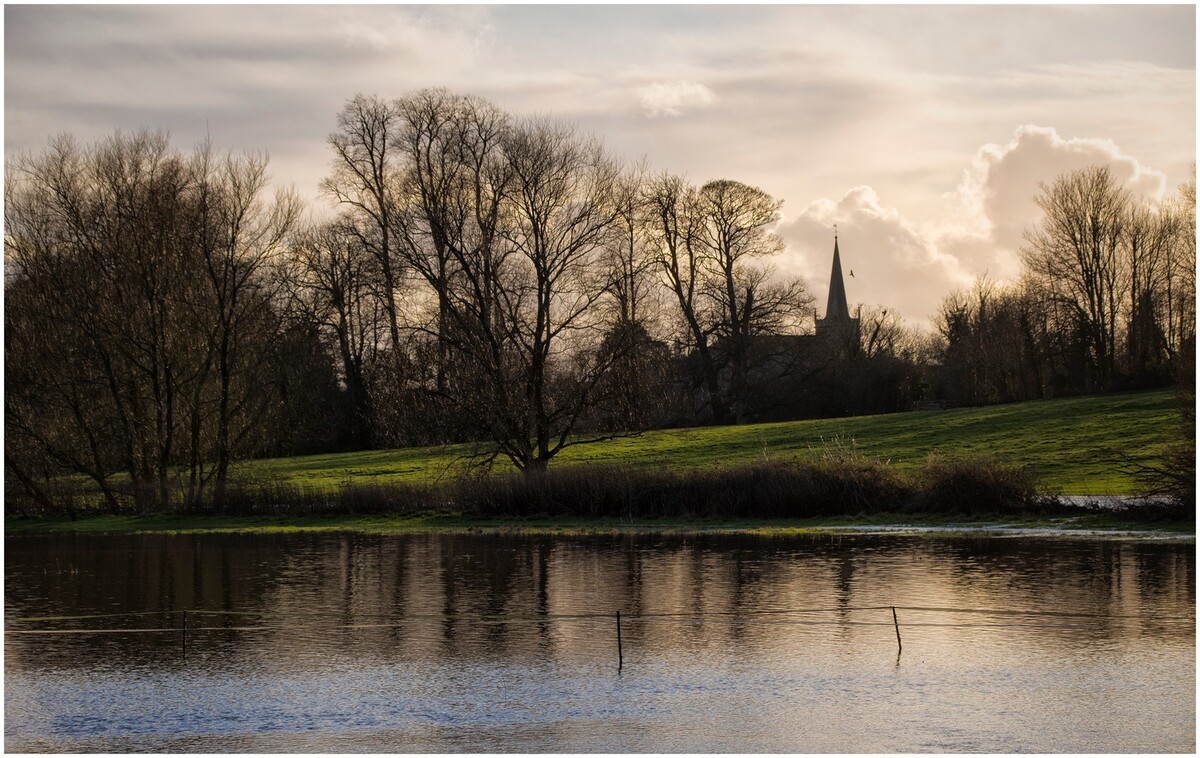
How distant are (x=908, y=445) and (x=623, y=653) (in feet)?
114

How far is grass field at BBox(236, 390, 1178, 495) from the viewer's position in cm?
4228

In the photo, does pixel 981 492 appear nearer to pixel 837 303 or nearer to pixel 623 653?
pixel 623 653

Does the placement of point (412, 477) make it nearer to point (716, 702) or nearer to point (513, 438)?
point (513, 438)

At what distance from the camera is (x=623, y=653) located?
1686cm

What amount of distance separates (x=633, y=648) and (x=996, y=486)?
62.3 ft

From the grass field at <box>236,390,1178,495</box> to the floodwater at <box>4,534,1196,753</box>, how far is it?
15.2 m

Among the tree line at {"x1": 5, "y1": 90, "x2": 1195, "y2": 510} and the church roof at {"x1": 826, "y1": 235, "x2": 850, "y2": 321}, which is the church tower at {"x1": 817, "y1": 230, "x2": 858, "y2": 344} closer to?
the church roof at {"x1": 826, "y1": 235, "x2": 850, "y2": 321}

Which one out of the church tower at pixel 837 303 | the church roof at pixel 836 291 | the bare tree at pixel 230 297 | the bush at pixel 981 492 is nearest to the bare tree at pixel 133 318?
the bare tree at pixel 230 297

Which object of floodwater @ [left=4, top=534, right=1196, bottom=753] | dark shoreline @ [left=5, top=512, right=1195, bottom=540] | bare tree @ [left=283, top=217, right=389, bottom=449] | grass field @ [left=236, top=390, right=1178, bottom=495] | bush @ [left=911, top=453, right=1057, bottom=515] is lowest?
floodwater @ [left=4, top=534, right=1196, bottom=753]

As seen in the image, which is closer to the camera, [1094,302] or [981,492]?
[981,492]

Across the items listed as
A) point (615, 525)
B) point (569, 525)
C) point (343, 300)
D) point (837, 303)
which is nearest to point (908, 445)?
point (615, 525)

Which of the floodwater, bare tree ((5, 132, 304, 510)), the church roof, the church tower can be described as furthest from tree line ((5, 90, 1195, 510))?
the church roof

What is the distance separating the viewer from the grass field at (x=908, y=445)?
42281mm

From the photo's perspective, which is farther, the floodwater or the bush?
the bush
